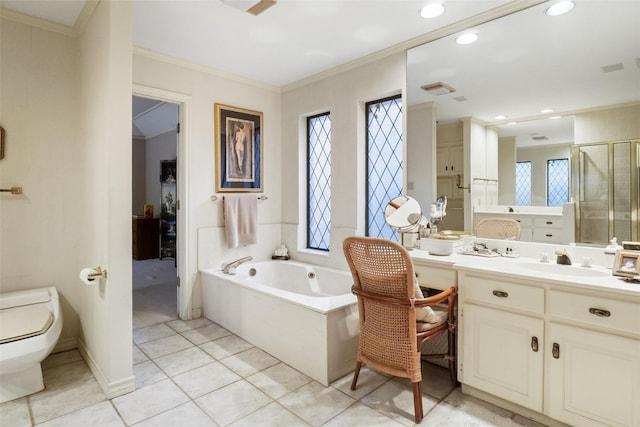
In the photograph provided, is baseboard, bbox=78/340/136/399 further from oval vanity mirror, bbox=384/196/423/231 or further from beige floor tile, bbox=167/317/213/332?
oval vanity mirror, bbox=384/196/423/231

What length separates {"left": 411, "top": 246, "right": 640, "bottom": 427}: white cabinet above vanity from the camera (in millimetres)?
1562

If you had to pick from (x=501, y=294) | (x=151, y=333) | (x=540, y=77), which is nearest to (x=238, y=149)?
(x=151, y=333)

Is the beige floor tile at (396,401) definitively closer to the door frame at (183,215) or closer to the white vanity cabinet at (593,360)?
the white vanity cabinet at (593,360)

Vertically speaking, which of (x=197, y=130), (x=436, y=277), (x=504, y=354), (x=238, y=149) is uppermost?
(x=197, y=130)

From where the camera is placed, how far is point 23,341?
1968 mm

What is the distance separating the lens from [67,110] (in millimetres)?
2684

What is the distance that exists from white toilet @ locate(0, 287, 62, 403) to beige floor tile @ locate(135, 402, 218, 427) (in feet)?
2.46

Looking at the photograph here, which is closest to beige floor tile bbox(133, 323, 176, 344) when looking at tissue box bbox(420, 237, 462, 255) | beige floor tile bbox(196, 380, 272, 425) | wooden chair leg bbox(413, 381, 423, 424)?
beige floor tile bbox(196, 380, 272, 425)

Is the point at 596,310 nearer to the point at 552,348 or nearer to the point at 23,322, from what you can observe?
the point at 552,348

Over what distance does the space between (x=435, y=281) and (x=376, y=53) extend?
2.00 meters

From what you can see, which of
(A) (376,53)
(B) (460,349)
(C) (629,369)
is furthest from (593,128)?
(A) (376,53)

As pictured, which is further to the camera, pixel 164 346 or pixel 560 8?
pixel 164 346

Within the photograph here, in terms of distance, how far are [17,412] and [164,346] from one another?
98cm

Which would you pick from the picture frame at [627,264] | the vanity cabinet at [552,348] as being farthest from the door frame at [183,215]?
the picture frame at [627,264]
